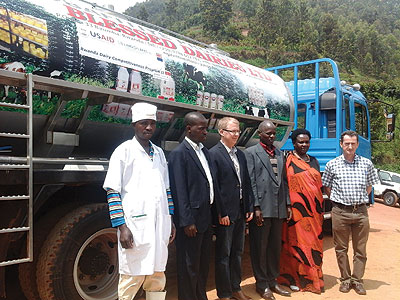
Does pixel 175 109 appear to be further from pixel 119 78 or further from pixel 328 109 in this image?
pixel 328 109

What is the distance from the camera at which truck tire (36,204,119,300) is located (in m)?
3.19

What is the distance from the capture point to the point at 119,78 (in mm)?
3820

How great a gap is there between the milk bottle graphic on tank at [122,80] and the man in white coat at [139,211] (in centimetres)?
83

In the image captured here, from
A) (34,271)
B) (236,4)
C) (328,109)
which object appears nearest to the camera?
(34,271)

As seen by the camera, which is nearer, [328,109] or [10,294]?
[10,294]

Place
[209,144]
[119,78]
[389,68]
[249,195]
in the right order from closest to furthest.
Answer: [119,78] → [249,195] → [209,144] → [389,68]

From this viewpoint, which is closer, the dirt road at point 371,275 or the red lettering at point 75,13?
the red lettering at point 75,13

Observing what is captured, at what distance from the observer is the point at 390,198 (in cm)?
1628

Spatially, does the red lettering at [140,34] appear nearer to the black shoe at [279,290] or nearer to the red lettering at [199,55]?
the red lettering at [199,55]

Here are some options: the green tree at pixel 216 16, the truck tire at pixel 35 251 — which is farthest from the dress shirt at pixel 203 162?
the green tree at pixel 216 16

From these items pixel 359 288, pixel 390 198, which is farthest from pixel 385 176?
pixel 359 288

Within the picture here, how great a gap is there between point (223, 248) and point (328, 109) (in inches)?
166

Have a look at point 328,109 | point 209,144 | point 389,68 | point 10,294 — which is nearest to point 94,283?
point 10,294

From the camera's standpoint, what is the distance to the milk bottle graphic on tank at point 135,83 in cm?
393
